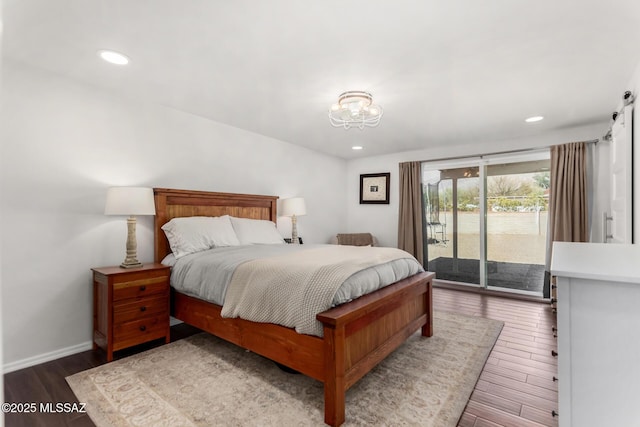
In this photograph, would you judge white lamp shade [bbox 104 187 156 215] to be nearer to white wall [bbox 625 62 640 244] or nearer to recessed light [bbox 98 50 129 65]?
recessed light [bbox 98 50 129 65]

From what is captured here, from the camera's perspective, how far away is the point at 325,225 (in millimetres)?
5730

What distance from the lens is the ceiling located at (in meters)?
1.90

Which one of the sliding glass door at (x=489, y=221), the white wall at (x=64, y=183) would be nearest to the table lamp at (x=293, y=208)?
the white wall at (x=64, y=183)

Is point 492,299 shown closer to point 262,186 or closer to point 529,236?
point 529,236

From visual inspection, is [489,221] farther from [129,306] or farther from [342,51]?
[129,306]

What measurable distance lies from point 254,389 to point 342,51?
2.40m

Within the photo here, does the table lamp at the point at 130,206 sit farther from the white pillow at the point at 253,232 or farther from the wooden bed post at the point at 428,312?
the wooden bed post at the point at 428,312

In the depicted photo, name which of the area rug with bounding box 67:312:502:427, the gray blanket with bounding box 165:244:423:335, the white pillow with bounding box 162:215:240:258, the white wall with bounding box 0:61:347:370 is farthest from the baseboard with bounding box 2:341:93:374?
the white pillow with bounding box 162:215:240:258

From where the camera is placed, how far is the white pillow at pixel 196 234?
10.3 feet

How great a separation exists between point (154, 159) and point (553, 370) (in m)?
3.94

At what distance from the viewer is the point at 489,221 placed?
4.87m

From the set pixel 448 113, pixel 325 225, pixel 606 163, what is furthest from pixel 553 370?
pixel 325 225

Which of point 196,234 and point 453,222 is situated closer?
point 196,234

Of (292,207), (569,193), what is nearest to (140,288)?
(292,207)
